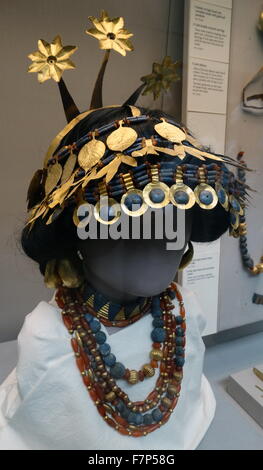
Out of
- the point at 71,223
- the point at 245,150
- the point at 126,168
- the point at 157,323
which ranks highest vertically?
the point at 245,150

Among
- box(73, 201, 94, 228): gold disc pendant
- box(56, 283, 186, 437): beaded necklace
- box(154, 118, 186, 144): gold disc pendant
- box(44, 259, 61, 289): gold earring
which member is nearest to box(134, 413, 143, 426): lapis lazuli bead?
box(56, 283, 186, 437): beaded necklace

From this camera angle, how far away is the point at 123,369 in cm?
69

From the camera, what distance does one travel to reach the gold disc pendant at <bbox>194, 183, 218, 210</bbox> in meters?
0.54

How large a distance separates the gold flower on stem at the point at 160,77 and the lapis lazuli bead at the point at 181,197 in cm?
38

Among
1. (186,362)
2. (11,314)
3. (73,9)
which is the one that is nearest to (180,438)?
(186,362)

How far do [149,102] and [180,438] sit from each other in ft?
2.92

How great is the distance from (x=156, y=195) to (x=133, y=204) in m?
0.04

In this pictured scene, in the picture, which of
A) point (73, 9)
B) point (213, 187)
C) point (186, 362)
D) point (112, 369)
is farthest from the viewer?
point (73, 9)

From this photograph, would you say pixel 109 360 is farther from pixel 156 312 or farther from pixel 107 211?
pixel 107 211

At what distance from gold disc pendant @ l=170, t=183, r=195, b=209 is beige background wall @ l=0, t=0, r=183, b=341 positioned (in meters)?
0.52

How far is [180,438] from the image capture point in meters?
0.77

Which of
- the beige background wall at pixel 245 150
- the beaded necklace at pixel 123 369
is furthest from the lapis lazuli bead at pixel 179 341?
the beige background wall at pixel 245 150

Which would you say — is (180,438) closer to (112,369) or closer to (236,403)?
(112,369)

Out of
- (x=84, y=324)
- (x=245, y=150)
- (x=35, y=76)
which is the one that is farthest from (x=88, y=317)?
(x=245, y=150)
